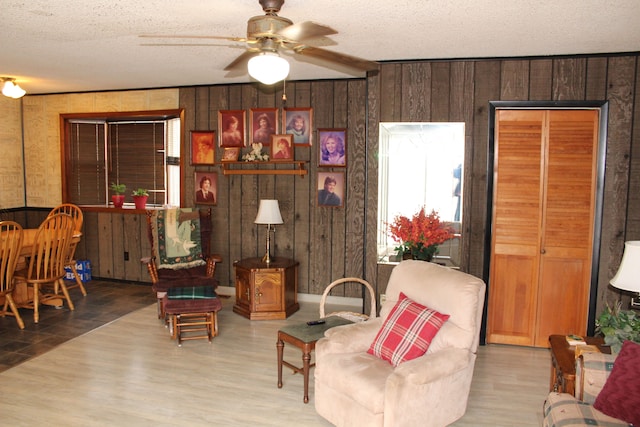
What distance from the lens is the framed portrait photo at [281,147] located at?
545cm

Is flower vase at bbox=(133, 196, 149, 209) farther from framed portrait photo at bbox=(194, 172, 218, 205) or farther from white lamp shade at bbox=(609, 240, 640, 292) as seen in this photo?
white lamp shade at bbox=(609, 240, 640, 292)

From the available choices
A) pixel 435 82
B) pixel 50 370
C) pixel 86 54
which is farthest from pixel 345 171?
pixel 50 370

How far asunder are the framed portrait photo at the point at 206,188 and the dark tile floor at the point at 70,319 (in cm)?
129

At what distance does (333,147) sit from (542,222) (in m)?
2.28

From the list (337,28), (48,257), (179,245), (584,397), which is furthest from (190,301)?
(584,397)

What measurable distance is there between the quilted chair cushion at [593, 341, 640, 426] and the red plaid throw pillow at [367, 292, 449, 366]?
0.85 meters

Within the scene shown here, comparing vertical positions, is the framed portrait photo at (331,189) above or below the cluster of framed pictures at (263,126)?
below

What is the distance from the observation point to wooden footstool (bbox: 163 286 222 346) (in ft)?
13.8

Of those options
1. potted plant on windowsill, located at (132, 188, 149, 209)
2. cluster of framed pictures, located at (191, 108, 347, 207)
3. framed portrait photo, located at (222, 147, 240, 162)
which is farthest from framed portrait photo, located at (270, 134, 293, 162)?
potted plant on windowsill, located at (132, 188, 149, 209)

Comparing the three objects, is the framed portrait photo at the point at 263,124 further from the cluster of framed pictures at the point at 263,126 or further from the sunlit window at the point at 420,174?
the sunlit window at the point at 420,174

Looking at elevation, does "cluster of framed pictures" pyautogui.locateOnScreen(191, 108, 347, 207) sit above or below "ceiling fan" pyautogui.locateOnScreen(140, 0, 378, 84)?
below

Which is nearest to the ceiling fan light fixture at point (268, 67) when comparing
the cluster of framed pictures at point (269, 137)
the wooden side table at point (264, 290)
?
the wooden side table at point (264, 290)

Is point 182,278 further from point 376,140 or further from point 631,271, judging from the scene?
point 631,271

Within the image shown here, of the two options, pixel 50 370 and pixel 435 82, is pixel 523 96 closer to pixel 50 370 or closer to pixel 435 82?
pixel 435 82
